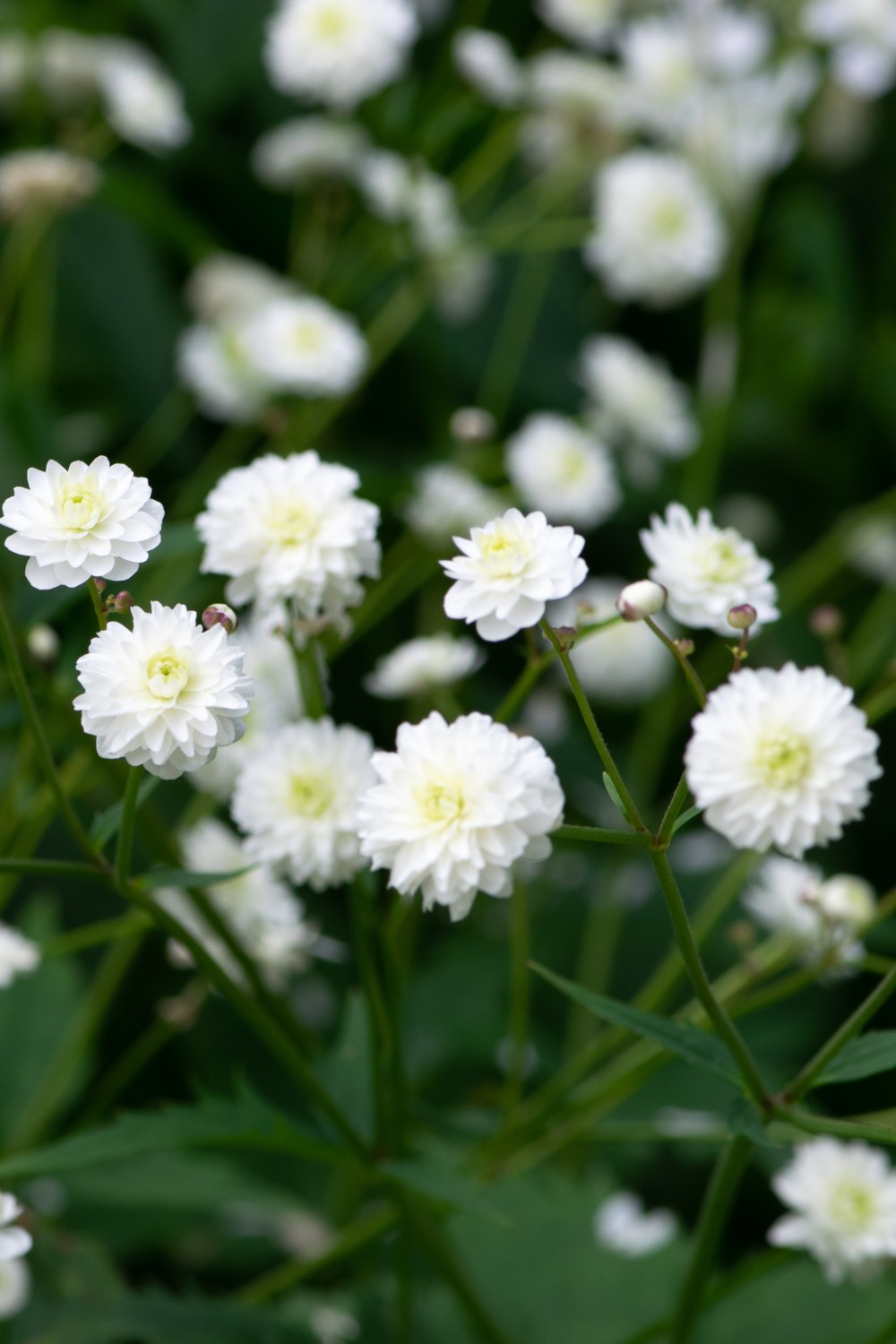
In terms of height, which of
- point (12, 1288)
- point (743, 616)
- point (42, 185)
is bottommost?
point (12, 1288)

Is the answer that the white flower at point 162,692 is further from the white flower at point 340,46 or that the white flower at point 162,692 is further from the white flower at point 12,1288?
the white flower at point 340,46

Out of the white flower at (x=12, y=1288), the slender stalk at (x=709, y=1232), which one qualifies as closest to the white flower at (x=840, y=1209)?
the slender stalk at (x=709, y=1232)

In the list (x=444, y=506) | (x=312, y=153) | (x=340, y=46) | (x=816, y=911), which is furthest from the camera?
(x=312, y=153)

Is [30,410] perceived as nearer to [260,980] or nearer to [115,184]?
[115,184]

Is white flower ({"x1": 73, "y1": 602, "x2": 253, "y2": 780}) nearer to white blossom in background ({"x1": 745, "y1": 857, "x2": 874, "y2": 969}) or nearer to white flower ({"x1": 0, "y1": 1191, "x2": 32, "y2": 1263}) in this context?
white flower ({"x1": 0, "y1": 1191, "x2": 32, "y2": 1263})

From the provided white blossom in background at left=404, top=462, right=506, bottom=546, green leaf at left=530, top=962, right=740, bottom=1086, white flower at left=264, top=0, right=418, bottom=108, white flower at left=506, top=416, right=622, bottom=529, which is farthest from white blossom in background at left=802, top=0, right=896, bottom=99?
green leaf at left=530, top=962, right=740, bottom=1086

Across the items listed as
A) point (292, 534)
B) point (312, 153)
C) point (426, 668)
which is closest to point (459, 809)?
point (292, 534)

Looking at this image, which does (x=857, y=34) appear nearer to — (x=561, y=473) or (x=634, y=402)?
(x=634, y=402)

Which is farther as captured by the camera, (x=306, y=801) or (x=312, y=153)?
(x=312, y=153)
